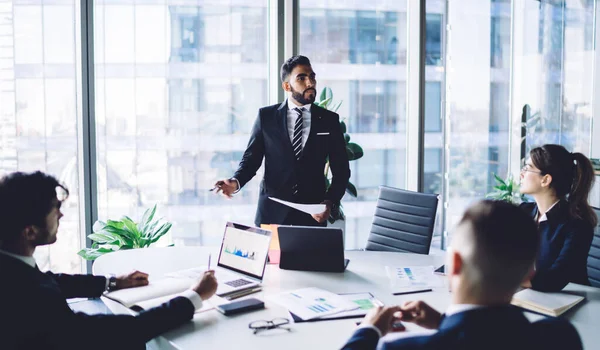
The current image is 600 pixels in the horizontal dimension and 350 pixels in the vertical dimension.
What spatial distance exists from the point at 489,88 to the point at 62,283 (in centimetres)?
495

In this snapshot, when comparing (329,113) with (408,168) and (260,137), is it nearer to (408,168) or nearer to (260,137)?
(260,137)

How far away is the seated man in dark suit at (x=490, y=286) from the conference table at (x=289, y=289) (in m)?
0.55

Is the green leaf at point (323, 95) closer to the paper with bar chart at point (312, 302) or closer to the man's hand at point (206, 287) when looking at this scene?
the paper with bar chart at point (312, 302)

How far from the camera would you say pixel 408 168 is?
5.67m

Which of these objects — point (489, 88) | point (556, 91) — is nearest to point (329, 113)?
point (489, 88)

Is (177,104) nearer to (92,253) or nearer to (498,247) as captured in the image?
(92,253)

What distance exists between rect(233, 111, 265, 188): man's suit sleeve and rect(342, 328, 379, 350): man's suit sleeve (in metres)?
2.04

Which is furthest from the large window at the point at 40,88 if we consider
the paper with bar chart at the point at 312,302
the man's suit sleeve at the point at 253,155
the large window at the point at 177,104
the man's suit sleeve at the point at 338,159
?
the paper with bar chart at the point at 312,302

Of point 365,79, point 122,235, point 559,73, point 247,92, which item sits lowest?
point 122,235

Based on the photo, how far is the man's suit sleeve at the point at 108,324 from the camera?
1574 mm

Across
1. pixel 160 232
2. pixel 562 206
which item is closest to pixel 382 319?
pixel 562 206

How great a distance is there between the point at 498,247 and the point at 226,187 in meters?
1.99

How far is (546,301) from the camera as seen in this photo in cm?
207

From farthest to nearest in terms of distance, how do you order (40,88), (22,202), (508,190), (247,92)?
(508,190), (247,92), (40,88), (22,202)
